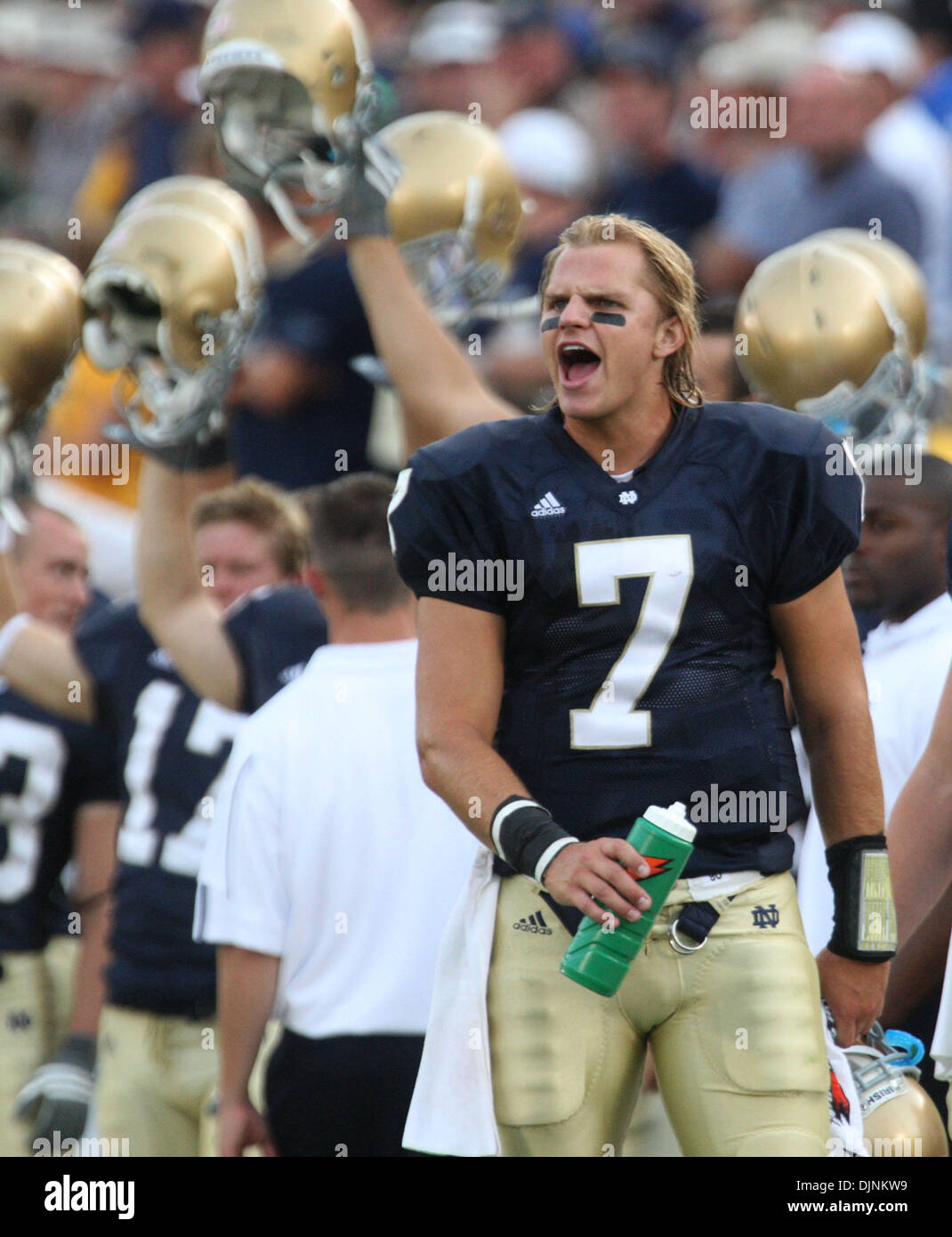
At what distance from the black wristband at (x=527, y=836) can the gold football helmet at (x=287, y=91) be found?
1.70 metres

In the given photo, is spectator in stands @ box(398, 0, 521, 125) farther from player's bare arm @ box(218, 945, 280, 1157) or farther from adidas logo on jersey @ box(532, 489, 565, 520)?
adidas logo on jersey @ box(532, 489, 565, 520)

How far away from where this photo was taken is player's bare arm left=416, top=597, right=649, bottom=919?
8.82ft

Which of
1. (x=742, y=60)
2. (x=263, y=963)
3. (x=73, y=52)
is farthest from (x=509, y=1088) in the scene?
(x=73, y=52)

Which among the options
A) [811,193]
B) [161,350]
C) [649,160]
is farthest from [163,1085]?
[649,160]

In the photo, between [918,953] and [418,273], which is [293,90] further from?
[918,953]

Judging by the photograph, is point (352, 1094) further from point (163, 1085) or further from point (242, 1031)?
point (163, 1085)

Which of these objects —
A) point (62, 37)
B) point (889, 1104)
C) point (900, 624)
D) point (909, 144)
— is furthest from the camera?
point (62, 37)

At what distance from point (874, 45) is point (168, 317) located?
4.11 meters

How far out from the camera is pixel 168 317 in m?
4.06

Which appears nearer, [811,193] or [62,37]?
[811,193]

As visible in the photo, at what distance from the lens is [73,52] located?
866cm

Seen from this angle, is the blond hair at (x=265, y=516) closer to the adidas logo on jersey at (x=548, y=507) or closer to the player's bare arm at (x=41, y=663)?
the player's bare arm at (x=41, y=663)

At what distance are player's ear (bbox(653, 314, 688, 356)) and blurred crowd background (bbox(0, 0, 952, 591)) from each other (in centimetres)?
205

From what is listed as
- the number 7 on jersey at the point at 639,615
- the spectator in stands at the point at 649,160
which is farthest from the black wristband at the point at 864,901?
the spectator in stands at the point at 649,160
